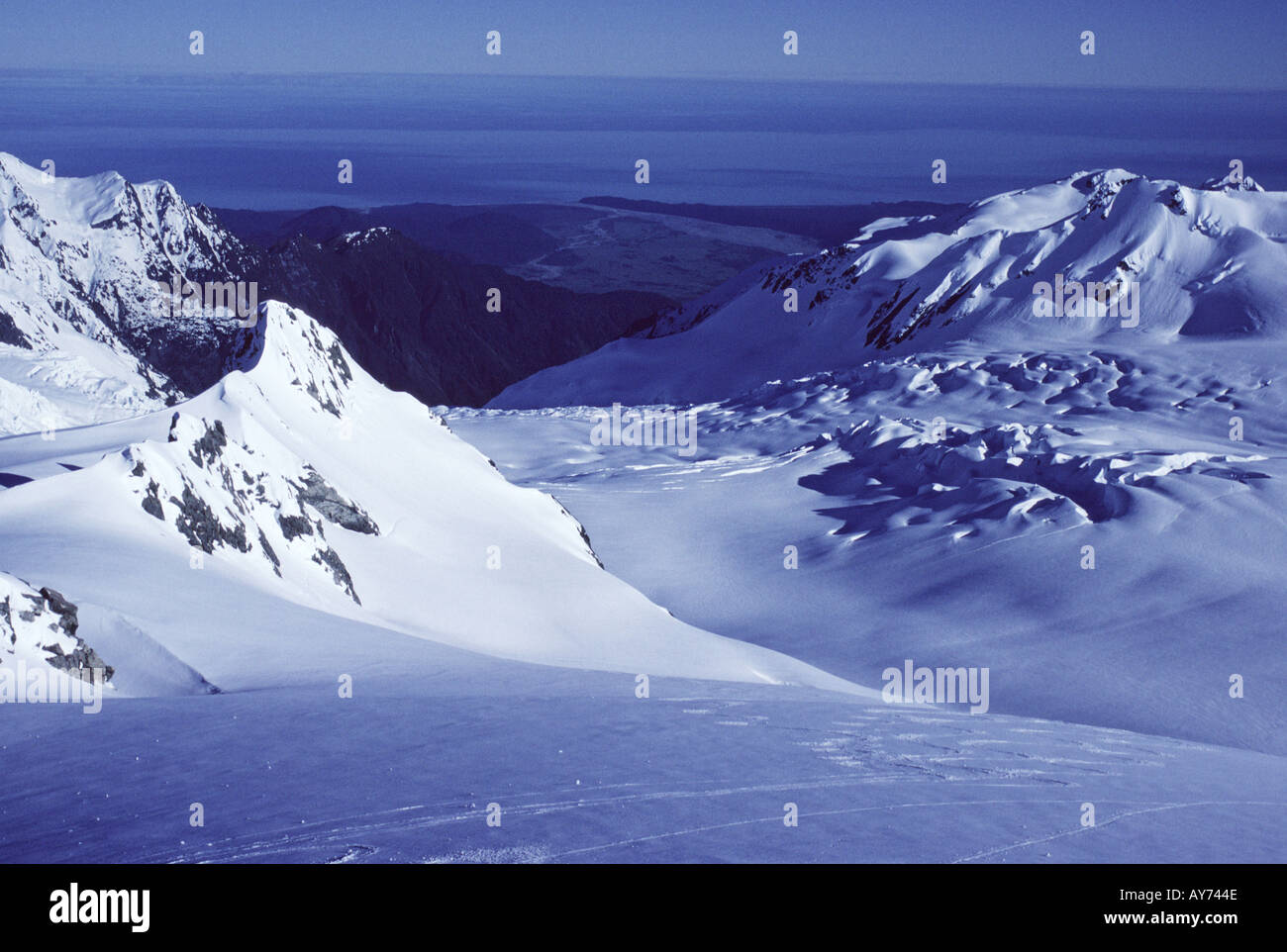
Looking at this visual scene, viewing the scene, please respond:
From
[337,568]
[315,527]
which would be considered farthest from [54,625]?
[315,527]

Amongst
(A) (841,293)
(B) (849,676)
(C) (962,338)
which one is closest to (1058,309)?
(C) (962,338)

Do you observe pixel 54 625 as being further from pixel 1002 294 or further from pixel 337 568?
pixel 1002 294

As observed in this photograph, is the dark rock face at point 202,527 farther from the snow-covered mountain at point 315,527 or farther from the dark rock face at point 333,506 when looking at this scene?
the dark rock face at point 333,506

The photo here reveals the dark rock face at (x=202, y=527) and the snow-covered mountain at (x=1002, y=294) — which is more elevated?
the snow-covered mountain at (x=1002, y=294)

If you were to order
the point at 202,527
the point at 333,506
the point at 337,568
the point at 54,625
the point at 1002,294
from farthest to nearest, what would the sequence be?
the point at 1002,294 → the point at 333,506 → the point at 337,568 → the point at 202,527 → the point at 54,625

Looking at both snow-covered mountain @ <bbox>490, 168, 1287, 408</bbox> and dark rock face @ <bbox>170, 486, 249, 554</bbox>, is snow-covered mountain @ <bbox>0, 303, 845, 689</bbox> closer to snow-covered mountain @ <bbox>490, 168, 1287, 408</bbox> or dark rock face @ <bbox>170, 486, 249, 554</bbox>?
dark rock face @ <bbox>170, 486, 249, 554</bbox>

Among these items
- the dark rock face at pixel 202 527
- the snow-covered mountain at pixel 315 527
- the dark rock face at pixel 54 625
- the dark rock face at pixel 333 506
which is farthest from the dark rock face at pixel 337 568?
the dark rock face at pixel 54 625

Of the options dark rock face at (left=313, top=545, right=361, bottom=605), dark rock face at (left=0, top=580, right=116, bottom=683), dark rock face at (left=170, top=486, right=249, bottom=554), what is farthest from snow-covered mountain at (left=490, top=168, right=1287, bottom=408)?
dark rock face at (left=0, top=580, right=116, bottom=683)

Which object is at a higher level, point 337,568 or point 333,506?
point 333,506
